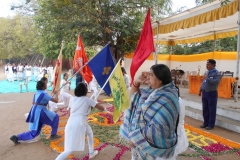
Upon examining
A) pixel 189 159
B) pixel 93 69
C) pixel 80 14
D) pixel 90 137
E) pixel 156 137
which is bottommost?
pixel 189 159

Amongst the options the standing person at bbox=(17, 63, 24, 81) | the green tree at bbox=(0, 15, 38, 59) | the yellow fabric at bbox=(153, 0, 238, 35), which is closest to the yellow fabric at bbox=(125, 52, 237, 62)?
the yellow fabric at bbox=(153, 0, 238, 35)

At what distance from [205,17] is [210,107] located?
306 centimetres

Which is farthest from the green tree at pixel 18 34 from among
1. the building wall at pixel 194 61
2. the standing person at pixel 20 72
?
the building wall at pixel 194 61

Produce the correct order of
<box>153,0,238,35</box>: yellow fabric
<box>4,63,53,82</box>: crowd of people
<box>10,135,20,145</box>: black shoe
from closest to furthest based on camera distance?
<box>10,135,20,145</box>: black shoe
<box>153,0,238,35</box>: yellow fabric
<box>4,63,53,82</box>: crowd of people

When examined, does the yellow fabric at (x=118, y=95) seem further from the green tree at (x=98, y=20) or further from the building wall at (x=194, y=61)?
the building wall at (x=194, y=61)

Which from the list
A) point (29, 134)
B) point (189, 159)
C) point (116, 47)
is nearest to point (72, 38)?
point (116, 47)

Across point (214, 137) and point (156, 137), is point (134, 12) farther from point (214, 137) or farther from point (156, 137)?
point (156, 137)

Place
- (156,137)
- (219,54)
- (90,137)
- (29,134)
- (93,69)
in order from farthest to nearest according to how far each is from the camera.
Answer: (219,54), (29,134), (93,69), (90,137), (156,137)

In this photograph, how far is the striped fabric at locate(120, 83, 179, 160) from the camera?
6.47 ft

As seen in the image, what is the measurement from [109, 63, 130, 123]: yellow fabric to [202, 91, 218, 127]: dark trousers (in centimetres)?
318

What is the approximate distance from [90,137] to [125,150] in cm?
82

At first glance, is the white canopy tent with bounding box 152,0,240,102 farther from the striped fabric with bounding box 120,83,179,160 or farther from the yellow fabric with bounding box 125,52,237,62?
the striped fabric with bounding box 120,83,179,160

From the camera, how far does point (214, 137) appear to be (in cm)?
495

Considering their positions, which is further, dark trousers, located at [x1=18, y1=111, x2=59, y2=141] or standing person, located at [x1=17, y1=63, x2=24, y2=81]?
standing person, located at [x1=17, y1=63, x2=24, y2=81]
